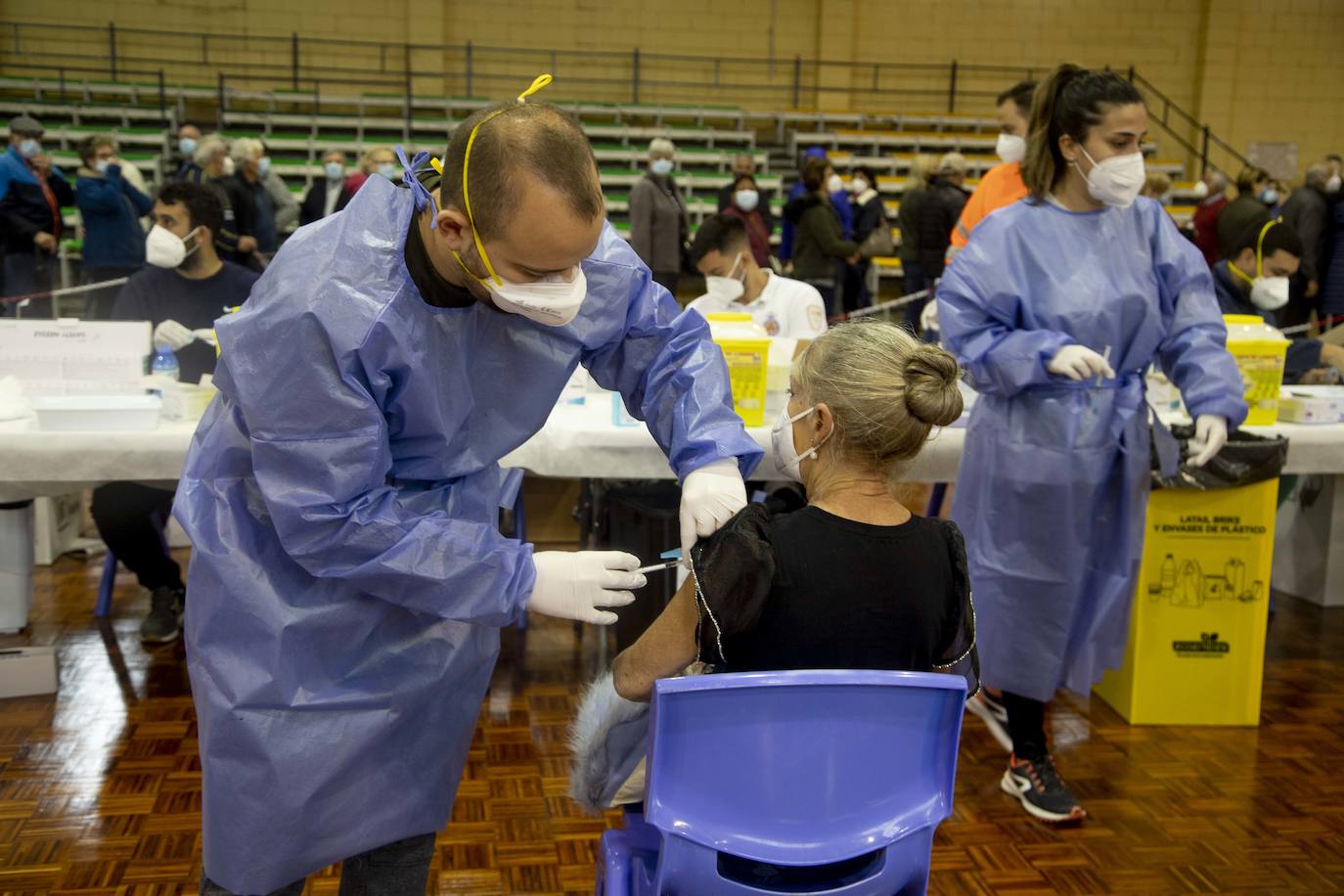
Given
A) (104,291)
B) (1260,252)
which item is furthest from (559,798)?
(104,291)

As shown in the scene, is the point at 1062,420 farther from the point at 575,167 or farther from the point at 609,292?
the point at 575,167

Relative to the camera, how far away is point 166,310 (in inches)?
144

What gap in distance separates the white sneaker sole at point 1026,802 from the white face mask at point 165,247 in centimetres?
271

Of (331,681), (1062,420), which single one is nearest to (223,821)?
(331,681)

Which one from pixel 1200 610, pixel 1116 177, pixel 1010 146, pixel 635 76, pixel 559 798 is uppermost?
pixel 635 76

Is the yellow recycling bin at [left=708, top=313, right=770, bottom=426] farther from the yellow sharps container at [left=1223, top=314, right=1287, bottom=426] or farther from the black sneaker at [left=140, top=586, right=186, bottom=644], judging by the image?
the black sneaker at [left=140, top=586, right=186, bottom=644]

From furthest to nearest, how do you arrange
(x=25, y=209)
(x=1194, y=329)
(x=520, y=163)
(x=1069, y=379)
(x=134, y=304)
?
(x=25, y=209) → (x=134, y=304) → (x=1194, y=329) → (x=1069, y=379) → (x=520, y=163)

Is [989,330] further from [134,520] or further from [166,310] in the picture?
[166,310]

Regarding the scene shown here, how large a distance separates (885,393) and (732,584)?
12.7 inches

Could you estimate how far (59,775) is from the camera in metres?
2.61

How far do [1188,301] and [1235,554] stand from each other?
0.83m

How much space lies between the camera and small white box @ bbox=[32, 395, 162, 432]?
8.93 feet

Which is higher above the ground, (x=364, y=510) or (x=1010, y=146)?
(x=1010, y=146)

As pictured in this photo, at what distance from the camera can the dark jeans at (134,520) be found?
10.9 feet
